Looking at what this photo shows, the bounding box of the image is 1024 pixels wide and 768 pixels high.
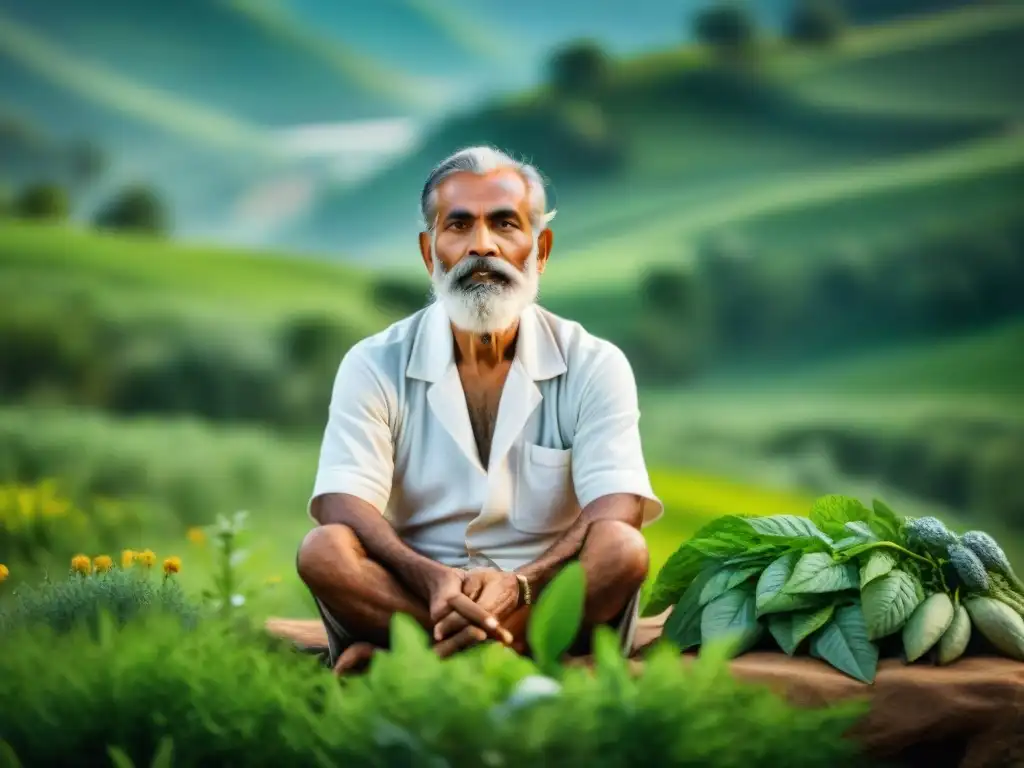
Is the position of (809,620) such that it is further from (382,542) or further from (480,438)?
(382,542)

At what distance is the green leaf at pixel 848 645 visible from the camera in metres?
3.45

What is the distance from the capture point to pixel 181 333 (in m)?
12.2

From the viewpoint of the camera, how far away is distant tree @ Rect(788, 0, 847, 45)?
15.9 m

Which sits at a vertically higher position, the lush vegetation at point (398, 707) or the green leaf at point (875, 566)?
the green leaf at point (875, 566)

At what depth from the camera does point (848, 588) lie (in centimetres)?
362

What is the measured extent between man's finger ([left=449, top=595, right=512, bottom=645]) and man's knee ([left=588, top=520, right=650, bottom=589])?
1.15 feet

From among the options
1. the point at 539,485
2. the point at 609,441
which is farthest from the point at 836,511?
the point at 539,485

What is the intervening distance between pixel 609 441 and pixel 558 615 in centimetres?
82

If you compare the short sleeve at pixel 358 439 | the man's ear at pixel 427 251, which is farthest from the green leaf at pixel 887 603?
the man's ear at pixel 427 251

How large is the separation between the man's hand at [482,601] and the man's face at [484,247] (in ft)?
2.43

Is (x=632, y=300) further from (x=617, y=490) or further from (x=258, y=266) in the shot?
(x=617, y=490)

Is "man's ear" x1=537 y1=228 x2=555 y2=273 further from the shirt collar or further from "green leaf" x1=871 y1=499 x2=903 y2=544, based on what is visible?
"green leaf" x1=871 y1=499 x2=903 y2=544

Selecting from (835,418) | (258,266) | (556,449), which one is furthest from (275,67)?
(556,449)

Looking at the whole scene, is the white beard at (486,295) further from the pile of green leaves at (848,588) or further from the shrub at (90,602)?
the shrub at (90,602)
